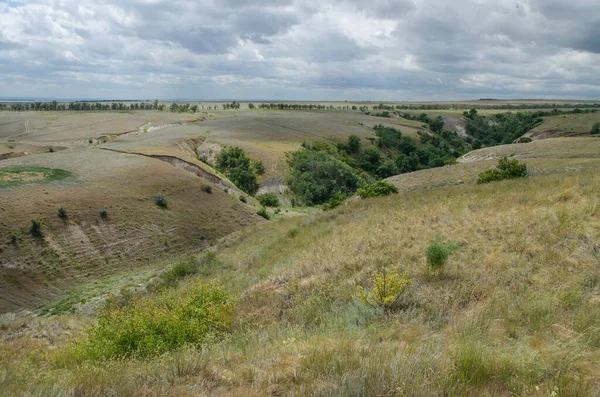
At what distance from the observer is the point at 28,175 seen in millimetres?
35531

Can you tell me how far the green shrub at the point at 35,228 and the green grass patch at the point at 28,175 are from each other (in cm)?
765

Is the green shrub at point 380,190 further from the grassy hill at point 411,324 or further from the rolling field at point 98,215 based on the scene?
the grassy hill at point 411,324

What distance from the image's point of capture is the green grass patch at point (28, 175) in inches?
1303

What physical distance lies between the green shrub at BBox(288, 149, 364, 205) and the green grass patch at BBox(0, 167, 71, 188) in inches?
1150

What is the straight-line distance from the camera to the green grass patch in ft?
109

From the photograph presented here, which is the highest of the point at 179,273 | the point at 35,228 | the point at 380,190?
the point at 380,190

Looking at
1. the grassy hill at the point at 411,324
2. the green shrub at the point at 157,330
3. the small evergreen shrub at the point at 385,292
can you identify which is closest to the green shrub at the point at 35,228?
the grassy hill at the point at 411,324

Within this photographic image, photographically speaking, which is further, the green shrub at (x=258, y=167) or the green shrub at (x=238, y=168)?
the green shrub at (x=258, y=167)

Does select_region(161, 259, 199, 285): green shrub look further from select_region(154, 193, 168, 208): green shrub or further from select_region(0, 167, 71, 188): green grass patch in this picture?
select_region(0, 167, 71, 188): green grass patch

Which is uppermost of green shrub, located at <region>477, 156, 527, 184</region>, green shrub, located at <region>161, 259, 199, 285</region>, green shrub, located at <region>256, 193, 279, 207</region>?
green shrub, located at <region>477, 156, 527, 184</region>

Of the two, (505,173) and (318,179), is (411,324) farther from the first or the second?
(318,179)

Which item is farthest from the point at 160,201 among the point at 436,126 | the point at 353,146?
the point at 436,126

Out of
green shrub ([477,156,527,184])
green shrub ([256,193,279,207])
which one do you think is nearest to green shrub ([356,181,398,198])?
green shrub ([477,156,527,184])

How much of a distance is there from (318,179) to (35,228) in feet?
128
